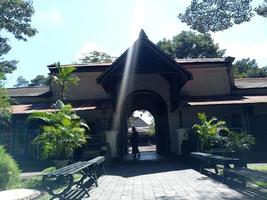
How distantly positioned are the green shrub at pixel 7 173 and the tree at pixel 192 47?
42118 mm

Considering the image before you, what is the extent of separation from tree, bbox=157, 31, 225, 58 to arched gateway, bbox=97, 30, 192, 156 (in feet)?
97.8

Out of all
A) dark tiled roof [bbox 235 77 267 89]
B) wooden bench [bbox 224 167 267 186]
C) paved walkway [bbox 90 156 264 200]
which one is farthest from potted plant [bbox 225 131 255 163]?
dark tiled roof [bbox 235 77 267 89]

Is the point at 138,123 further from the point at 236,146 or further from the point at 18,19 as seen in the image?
the point at 236,146

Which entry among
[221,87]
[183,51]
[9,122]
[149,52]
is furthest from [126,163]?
[183,51]

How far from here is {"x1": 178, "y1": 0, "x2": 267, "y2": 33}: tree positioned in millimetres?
12297

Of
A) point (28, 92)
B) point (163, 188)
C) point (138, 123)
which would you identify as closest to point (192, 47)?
point (138, 123)

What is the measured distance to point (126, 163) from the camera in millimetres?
15375

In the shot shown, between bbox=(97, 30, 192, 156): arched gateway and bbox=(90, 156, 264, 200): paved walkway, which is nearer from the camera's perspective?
bbox=(90, 156, 264, 200): paved walkway

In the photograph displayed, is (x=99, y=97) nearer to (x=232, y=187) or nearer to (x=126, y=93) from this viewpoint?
(x=126, y=93)

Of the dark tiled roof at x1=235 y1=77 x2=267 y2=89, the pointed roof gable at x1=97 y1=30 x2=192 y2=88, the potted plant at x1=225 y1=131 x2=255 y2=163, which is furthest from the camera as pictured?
the dark tiled roof at x1=235 y1=77 x2=267 y2=89

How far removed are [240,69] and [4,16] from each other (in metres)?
45.0

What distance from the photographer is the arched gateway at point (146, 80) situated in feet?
51.8

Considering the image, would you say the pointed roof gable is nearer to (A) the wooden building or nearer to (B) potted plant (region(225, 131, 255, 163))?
(A) the wooden building

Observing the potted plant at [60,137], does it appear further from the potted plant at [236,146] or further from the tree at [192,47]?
the tree at [192,47]
